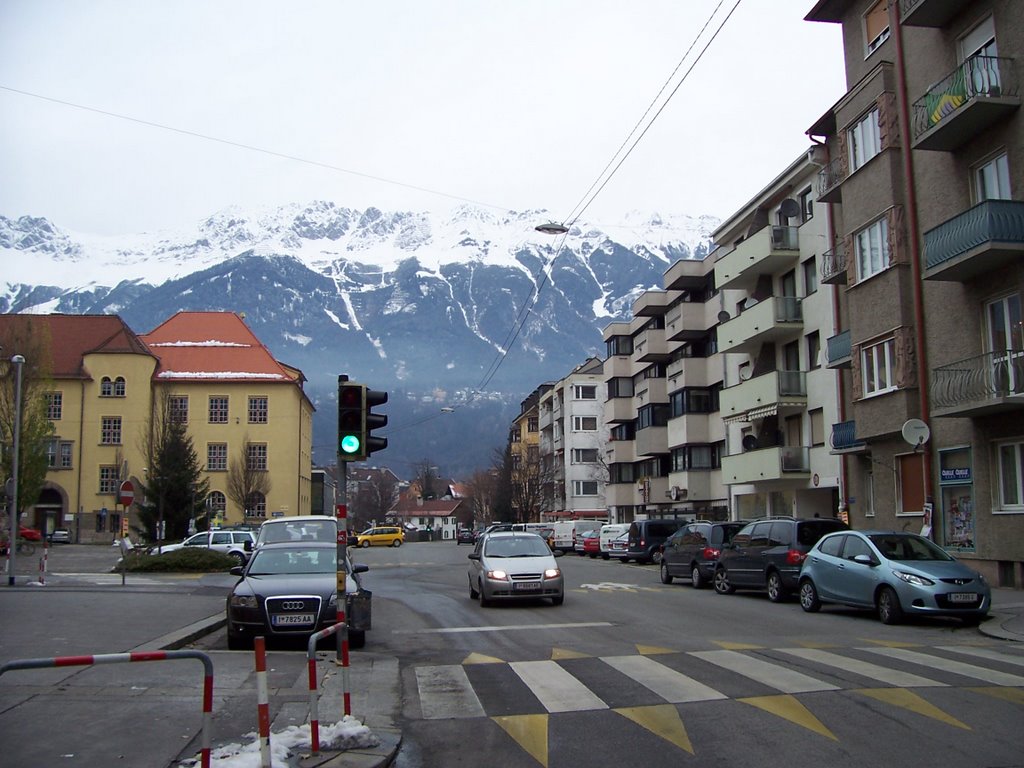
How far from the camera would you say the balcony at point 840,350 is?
30.0 m

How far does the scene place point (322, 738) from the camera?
7.41 meters

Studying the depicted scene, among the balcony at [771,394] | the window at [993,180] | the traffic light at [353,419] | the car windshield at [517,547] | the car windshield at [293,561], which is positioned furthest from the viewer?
the balcony at [771,394]

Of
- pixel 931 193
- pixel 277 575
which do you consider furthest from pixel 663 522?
pixel 277 575

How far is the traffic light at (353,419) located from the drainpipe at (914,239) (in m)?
17.3

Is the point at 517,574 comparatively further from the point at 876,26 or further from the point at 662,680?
the point at 876,26

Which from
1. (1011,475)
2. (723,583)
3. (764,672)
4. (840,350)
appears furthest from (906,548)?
(840,350)

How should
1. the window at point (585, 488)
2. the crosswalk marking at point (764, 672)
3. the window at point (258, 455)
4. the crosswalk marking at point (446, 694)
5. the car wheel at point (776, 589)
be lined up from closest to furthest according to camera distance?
the crosswalk marking at point (446, 694) < the crosswalk marking at point (764, 672) < the car wheel at point (776, 589) < the window at point (258, 455) < the window at point (585, 488)

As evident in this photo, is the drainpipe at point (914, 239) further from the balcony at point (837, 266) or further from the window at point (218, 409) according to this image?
the window at point (218, 409)

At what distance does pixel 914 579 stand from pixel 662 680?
7437 mm

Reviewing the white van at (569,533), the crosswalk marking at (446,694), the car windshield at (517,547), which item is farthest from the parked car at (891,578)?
the white van at (569,533)

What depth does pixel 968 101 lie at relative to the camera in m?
21.1

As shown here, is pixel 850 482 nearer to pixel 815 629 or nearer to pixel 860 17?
pixel 860 17

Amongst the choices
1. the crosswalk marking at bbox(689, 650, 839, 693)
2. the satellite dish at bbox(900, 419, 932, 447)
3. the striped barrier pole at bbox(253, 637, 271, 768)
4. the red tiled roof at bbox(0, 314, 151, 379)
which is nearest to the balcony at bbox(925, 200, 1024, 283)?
the satellite dish at bbox(900, 419, 932, 447)

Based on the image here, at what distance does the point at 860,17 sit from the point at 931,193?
23.4ft
